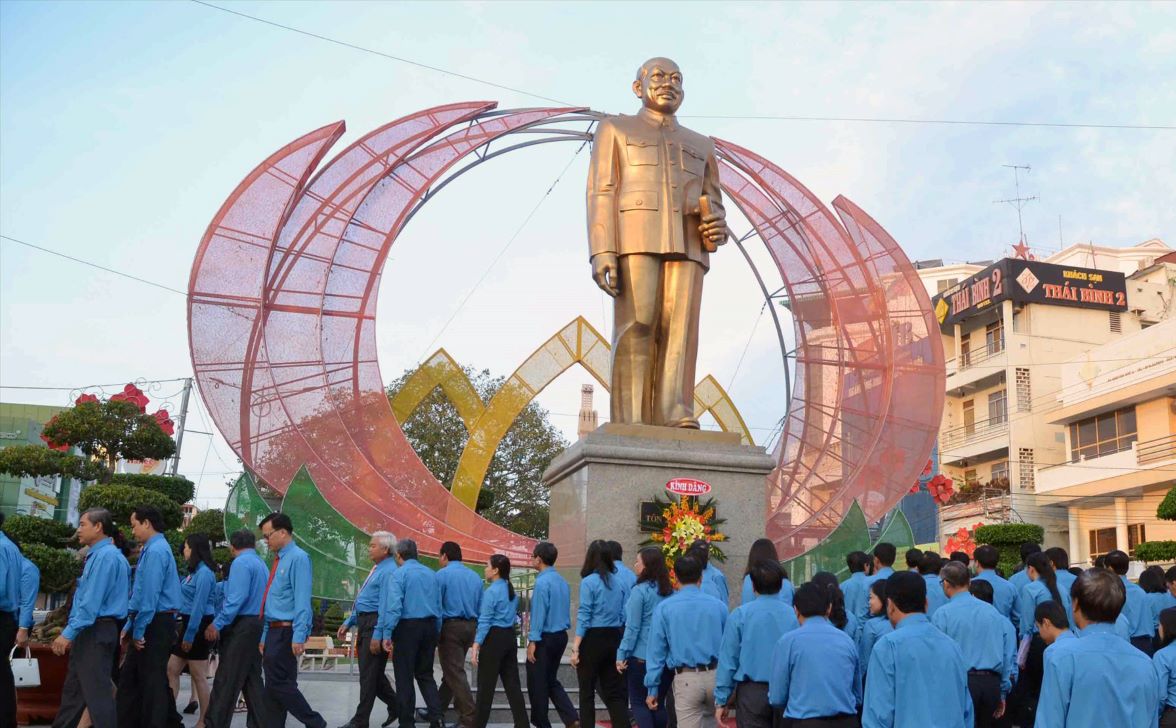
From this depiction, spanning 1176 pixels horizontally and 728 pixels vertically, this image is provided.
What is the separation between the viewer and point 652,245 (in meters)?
9.65

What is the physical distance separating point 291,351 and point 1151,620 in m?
10.1

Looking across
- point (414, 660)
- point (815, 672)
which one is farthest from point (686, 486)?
point (815, 672)

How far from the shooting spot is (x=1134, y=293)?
34.9 m

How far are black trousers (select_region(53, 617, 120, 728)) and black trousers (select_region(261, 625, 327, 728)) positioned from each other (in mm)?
919

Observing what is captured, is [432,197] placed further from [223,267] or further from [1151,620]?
[1151,620]

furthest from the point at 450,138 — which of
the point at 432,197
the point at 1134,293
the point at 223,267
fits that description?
the point at 1134,293

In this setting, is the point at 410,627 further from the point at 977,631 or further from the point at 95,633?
the point at 977,631

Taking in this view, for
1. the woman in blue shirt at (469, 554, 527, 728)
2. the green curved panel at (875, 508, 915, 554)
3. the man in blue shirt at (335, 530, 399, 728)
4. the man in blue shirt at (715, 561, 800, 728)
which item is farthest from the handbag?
the green curved panel at (875, 508, 915, 554)

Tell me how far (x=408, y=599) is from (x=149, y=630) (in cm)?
174

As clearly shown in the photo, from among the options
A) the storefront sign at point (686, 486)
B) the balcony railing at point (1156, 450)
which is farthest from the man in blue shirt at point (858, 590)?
the balcony railing at point (1156, 450)

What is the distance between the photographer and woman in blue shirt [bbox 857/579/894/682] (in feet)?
17.1

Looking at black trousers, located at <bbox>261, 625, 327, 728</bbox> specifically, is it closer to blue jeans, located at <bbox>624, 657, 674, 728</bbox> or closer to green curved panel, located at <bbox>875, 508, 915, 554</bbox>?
blue jeans, located at <bbox>624, 657, 674, 728</bbox>

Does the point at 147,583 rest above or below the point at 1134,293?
below

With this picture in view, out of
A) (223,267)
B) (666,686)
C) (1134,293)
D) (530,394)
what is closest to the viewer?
(666,686)
